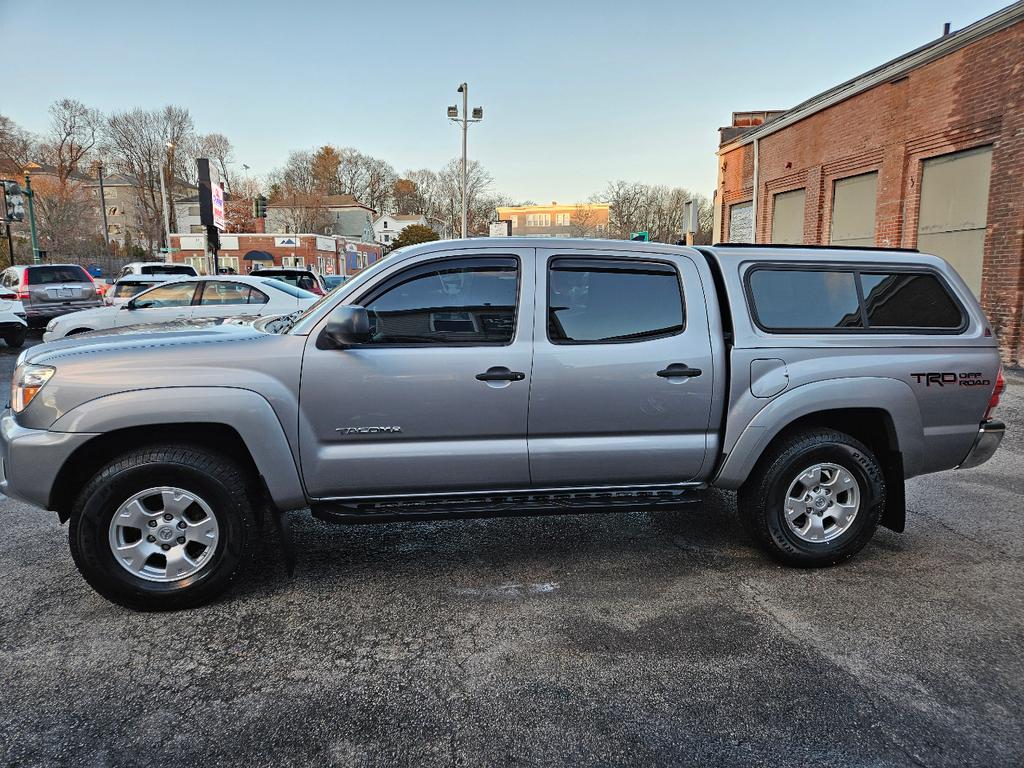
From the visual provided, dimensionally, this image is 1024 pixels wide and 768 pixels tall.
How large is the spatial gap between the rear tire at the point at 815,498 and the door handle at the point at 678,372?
0.74m

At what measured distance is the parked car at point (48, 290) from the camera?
53.6 ft

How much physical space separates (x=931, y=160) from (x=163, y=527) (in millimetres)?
14884

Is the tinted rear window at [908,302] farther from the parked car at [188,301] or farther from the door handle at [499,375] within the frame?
the parked car at [188,301]

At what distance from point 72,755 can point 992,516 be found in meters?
5.77

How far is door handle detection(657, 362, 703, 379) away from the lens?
3.81 meters

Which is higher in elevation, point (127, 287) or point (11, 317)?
point (127, 287)

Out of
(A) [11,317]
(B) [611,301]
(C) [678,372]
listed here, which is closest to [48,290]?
(A) [11,317]

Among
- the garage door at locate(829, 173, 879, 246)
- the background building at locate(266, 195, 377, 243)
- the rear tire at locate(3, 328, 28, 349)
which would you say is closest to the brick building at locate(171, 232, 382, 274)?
the background building at locate(266, 195, 377, 243)

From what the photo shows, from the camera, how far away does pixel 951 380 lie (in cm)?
411

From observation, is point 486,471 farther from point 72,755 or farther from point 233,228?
point 233,228

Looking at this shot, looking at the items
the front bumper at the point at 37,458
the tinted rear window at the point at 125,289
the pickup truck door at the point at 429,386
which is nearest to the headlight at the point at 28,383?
the front bumper at the point at 37,458

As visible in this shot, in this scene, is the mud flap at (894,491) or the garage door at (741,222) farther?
the garage door at (741,222)

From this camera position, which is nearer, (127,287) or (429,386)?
(429,386)

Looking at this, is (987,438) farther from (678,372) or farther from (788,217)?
(788,217)
